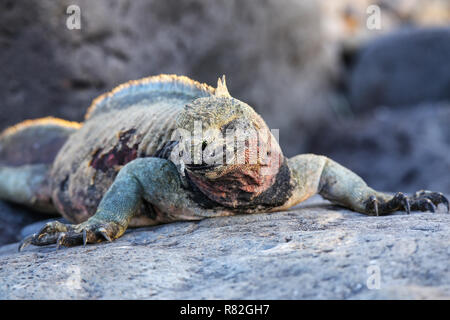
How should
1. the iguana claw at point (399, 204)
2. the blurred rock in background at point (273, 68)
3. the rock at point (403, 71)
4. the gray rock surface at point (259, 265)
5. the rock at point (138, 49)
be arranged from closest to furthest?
the gray rock surface at point (259, 265) < the iguana claw at point (399, 204) < the rock at point (138, 49) < the blurred rock in background at point (273, 68) < the rock at point (403, 71)

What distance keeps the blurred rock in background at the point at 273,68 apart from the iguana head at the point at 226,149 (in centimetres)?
366

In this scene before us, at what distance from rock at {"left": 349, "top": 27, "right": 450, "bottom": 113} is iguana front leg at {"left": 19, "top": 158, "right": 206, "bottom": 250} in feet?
28.9

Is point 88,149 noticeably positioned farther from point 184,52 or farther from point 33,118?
point 184,52

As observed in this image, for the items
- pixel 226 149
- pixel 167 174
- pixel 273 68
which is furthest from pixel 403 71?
pixel 226 149

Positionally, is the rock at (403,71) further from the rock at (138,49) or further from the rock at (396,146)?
the rock at (138,49)

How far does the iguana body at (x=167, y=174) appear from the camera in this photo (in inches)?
142

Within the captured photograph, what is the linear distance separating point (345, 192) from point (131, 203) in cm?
165

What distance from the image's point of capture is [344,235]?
9.85 feet

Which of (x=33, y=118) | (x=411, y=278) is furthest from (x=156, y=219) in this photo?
(x=33, y=118)

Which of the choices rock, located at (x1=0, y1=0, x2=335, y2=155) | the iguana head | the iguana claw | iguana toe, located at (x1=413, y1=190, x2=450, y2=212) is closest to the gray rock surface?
the iguana head

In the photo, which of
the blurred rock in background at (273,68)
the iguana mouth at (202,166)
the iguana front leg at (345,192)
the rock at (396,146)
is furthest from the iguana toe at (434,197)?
the blurred rock in background at (273,68)

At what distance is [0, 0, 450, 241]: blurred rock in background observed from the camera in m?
6.82

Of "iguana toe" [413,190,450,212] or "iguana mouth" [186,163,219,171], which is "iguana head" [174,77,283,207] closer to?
"iguana mouth" [186,163,219,171]

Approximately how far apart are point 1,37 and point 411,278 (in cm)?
574
